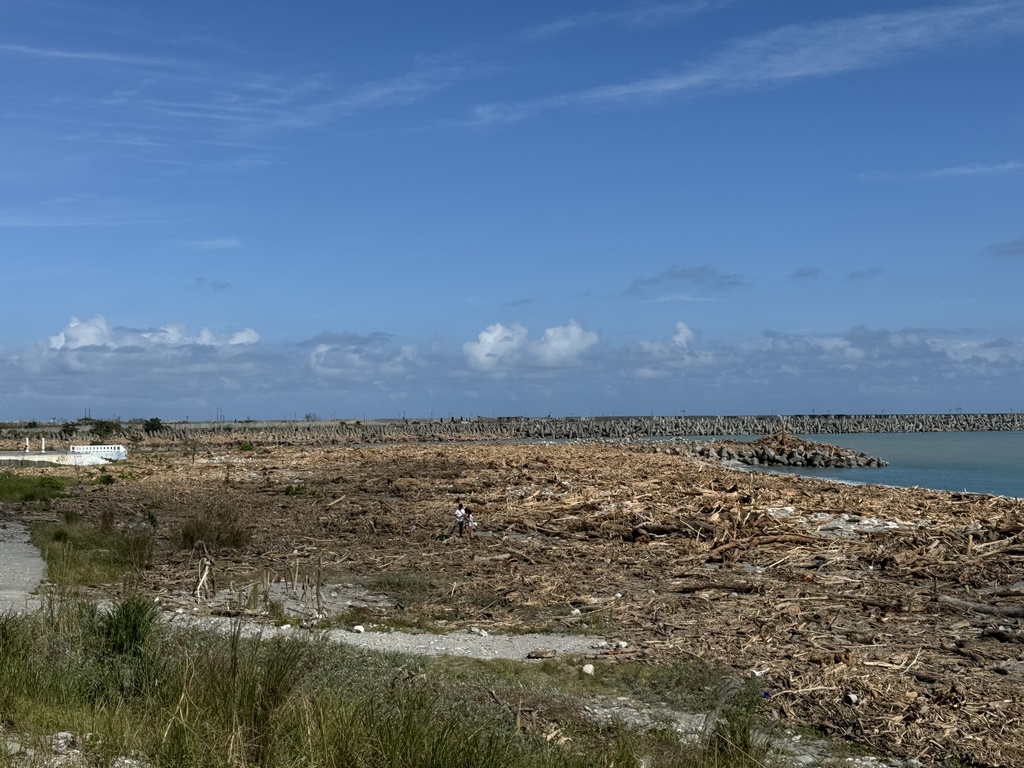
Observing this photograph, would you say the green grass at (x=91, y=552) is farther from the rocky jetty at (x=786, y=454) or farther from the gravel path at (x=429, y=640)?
the rocky jetty at (x=786, y=454)

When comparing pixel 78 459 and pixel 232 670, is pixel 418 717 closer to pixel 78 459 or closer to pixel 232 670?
pixel 232 670

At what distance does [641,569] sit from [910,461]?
48.9m

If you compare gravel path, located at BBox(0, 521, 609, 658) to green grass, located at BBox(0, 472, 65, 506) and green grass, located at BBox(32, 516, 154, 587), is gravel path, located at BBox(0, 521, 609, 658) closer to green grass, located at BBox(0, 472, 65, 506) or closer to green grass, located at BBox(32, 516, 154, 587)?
green grass, located at BBox(32, 516, 154, 587)

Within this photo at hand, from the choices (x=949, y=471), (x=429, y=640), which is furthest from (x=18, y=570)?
(x=949, y=471)

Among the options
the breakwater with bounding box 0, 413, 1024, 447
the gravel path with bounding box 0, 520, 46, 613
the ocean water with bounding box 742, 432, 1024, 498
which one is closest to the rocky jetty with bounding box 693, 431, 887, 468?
the ocean water with bounding box 742, 432, 1024, 498

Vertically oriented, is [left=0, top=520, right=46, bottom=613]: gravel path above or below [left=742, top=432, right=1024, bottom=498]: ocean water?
above

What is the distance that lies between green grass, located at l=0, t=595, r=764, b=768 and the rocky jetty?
4888cm

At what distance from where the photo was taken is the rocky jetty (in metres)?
56.9

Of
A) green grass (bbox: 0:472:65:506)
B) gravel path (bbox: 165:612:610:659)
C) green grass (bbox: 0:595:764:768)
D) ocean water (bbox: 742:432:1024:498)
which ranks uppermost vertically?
green grass (bbox: 0:595:764:768)

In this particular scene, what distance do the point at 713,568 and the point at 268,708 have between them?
1161 cm

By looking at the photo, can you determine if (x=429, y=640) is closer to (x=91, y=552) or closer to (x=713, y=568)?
(x=713, y=568)

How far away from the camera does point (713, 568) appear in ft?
56.9

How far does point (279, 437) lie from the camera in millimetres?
78812

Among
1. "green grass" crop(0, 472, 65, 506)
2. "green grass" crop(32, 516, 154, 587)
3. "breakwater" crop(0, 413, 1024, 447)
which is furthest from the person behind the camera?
"breakwater" crop(0, 413, 1024, 447)
